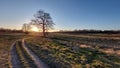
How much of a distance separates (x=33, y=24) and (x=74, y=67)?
→ 6488 cm

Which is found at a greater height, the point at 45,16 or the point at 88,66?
the point at 45,16

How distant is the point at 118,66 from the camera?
1260cm

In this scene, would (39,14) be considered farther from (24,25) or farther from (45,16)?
(24,25)

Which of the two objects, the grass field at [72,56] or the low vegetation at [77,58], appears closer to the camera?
the low vegetation at [77,58]

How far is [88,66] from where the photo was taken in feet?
41.2

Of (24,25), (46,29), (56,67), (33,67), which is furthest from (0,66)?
(24,25)

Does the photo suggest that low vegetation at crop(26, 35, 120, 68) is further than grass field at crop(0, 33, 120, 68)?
No

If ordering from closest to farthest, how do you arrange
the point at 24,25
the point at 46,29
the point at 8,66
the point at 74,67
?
the point at 74,67 < the point at 8,66 < the point at 46,29 < the point at 24,25

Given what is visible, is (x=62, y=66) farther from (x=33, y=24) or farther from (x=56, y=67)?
(x=33, y=24)

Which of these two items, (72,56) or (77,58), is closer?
(77,58)

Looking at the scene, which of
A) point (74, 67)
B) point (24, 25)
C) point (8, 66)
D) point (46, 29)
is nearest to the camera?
point (74, 67)

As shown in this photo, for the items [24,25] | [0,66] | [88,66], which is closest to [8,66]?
[0,66]

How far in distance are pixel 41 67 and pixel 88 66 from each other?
3225 millimetres

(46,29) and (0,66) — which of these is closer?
(0,66)
